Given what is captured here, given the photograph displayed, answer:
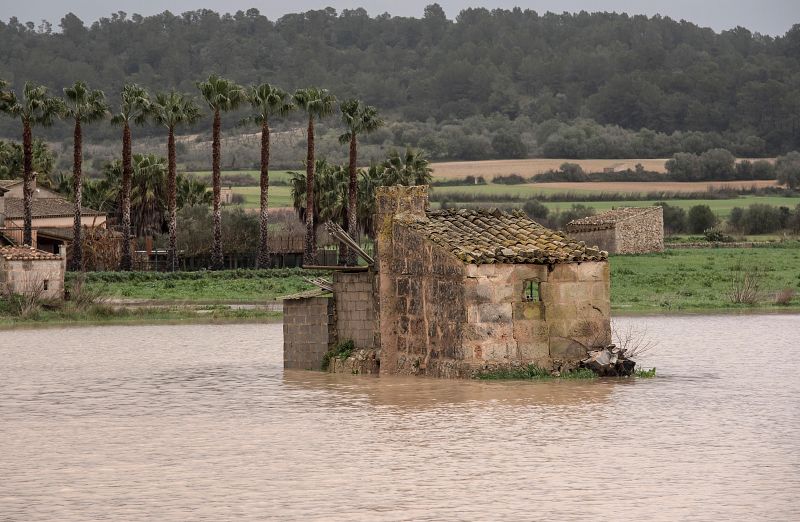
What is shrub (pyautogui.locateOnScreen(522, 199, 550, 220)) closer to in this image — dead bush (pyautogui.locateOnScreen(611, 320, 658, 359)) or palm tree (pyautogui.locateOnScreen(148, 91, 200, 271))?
palm tree (pyautogui.locateOnScreen(148, 91, 200, 271))

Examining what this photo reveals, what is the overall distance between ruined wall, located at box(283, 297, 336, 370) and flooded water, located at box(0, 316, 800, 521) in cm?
50

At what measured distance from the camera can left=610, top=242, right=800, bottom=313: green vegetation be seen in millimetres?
51469

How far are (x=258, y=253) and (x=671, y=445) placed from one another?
186 feet

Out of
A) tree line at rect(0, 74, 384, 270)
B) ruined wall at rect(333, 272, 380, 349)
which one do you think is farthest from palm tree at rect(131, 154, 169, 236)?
ruined wall at rect(333, 272, 380, 349)

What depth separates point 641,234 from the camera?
244 ft

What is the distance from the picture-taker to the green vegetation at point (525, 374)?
25734 mm

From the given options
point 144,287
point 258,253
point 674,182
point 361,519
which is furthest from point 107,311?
point 674,182

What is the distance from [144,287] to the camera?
64.7 m

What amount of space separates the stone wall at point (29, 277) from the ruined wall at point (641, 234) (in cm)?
2895

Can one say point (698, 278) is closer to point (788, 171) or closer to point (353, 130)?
point (353, 130)

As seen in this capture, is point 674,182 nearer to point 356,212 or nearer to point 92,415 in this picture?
point 356,212

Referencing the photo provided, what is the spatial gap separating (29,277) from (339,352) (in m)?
28.6

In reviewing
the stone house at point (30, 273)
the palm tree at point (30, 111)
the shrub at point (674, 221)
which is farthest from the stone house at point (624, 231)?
the stone house at point (30, 273)

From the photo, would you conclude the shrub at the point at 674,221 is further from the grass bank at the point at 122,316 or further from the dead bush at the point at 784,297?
the grass bank at the point at 122,316
